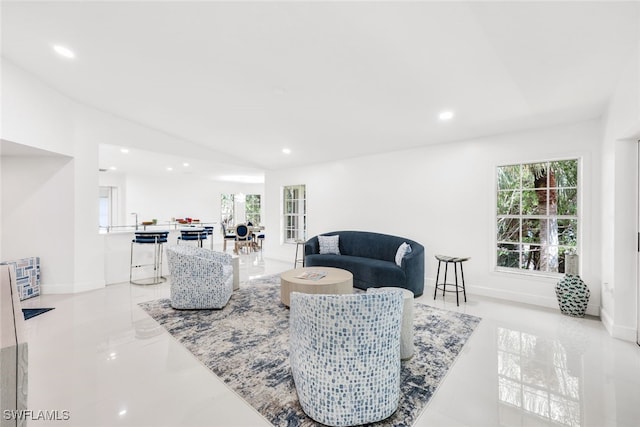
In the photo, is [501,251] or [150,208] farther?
[150,208]

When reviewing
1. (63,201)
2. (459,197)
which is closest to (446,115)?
(459,197)

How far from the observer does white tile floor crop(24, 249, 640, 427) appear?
1798 millimetres

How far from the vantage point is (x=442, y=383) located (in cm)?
214

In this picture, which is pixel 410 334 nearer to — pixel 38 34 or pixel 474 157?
pixel 474 157

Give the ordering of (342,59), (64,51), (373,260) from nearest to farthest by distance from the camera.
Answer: (342,59) < (64,51) < (373,260)

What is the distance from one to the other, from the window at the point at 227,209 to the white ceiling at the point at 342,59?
6691 millimetres

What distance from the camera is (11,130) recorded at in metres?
3.27

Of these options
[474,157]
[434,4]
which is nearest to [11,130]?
[434,4]

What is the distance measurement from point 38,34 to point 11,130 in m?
1.20

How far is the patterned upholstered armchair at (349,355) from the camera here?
1.59 m

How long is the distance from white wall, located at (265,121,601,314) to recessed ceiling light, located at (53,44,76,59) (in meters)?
4.65

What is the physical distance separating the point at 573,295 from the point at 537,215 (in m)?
1.20

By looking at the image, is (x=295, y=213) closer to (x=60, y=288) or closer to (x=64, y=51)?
(x=60, y=288)

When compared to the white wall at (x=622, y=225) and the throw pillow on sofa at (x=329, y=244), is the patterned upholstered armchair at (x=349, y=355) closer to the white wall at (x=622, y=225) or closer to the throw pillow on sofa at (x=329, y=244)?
the white wall at (x=622, y=225)
